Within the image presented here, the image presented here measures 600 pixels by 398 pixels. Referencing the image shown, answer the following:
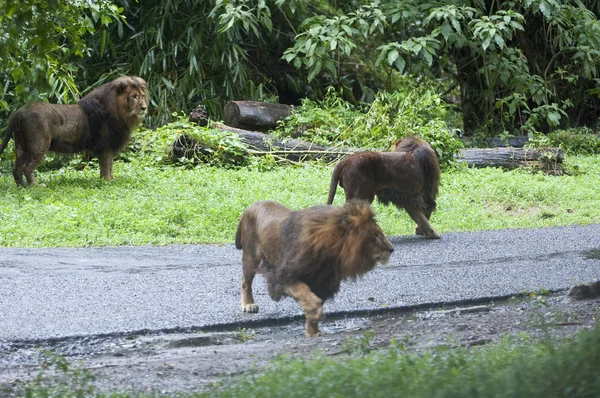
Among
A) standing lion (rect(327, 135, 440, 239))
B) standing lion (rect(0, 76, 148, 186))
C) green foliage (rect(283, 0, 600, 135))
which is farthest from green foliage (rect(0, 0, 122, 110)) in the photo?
green foliage (rect(283, 0, 600, 135))

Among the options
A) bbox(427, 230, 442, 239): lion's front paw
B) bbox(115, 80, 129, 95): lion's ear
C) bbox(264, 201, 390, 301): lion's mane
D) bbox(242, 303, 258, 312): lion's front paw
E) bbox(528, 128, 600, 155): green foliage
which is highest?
bbox(264, 201, 390, 301): lion's mane

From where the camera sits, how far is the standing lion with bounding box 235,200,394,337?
18.1 ft

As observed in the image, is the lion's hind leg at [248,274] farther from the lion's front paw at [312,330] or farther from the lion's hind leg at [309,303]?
the lion's front paw at [312,330]

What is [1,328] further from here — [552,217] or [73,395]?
[552,217]

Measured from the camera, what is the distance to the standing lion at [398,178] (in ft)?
29.7

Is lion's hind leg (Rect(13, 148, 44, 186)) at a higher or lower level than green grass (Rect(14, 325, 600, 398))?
lower

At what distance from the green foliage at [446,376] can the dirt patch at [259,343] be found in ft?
1.43

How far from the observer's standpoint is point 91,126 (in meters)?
12.4

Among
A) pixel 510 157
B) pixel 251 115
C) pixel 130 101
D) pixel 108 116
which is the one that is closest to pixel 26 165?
pixel 108 116

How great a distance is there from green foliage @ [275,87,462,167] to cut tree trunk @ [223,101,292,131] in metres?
0.24

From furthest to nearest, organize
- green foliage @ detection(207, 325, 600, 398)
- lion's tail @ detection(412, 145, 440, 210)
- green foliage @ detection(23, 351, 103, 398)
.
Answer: lion's tail @ detection(412, 145, 440, 210)
green foliage @ detection(23, 351, 103, 398)
green foliage @ detection(207, 325, 600, 398)

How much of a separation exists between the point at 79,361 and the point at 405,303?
2.46 m

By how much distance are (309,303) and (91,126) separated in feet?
24.6

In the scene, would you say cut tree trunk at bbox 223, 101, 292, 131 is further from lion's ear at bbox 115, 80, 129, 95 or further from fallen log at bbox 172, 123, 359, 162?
lion's ear at bbox 115, 80, 129, 95
